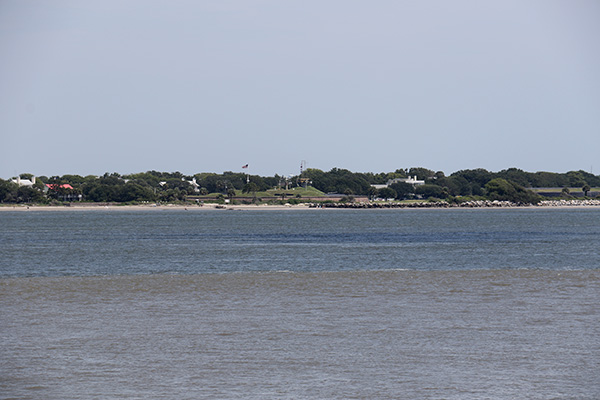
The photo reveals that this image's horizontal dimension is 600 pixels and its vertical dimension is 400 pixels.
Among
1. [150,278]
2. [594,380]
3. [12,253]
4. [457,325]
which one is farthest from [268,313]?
Answer: [12,253]

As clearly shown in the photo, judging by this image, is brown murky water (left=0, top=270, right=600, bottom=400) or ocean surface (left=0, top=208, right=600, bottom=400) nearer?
brown murky water (left=0, top=270, right=600, bottom=400)

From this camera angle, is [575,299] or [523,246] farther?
[523,246]

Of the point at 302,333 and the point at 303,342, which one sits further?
the point at 302,333

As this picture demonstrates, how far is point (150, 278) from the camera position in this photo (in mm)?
31359

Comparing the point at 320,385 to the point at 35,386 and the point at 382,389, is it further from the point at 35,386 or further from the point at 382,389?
the point at 35,386

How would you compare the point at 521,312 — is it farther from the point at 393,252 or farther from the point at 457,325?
the point at 393,252

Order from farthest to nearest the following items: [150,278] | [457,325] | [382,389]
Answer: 1. [150,278]
2. [457,325]
3. [382,389]

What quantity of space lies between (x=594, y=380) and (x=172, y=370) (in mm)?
7639

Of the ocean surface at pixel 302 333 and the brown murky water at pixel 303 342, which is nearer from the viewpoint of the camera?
the brown murky water at pixel 303 342

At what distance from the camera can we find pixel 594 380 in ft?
41.9

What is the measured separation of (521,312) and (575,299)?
350 cm

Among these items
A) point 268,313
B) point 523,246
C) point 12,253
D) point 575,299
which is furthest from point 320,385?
point 523,246

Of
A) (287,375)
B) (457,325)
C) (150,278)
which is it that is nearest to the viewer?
(287,375)

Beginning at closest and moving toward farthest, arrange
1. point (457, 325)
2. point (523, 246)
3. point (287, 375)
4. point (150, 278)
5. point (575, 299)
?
point (287, 375) → point (457, 325) → point (575, 299) → point (150, 278) → point (523, 246)
